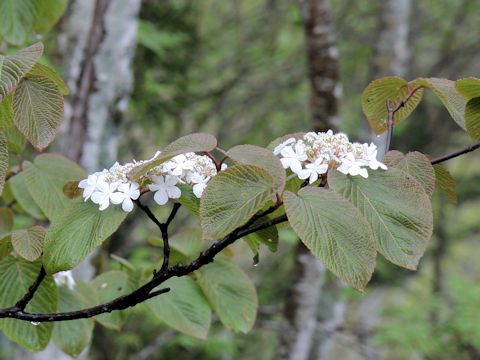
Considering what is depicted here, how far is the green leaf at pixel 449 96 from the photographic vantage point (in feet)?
2.47

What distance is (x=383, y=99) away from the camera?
2.82ft

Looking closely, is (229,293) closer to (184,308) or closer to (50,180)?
(184,308)

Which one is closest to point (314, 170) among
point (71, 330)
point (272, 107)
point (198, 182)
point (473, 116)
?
point (198, 182)

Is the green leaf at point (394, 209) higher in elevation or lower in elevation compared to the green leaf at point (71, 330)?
higher

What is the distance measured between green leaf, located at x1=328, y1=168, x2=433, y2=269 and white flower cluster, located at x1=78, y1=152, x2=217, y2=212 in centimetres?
16

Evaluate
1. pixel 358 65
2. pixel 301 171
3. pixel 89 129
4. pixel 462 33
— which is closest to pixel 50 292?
pixel 301 171

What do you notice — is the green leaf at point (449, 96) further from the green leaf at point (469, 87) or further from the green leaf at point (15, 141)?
the green leaf at point (15, 141)

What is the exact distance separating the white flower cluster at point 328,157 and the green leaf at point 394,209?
0.02 meters

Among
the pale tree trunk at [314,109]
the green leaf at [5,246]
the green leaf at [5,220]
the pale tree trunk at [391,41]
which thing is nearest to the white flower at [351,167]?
the green leaf at [5,246]

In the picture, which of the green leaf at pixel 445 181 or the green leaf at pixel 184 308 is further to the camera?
the green leaf at pixel 184 308

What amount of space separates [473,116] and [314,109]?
69.0 inches

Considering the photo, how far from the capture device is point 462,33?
18.3 feet

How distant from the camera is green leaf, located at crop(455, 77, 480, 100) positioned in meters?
0.70

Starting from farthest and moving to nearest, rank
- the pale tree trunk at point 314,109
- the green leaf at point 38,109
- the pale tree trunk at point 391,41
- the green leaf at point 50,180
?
the pale tree trunk at point 391,41, the pale tree trunk at point 314,109, the green leaf at point 50,180, the green leaf at point 38,109
